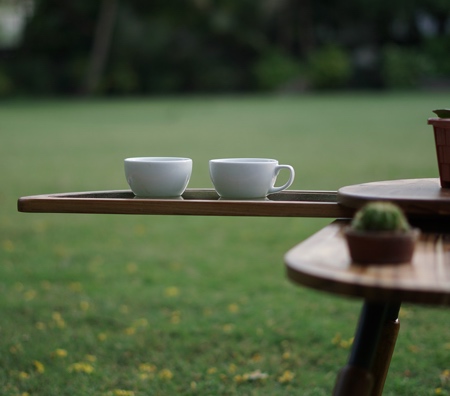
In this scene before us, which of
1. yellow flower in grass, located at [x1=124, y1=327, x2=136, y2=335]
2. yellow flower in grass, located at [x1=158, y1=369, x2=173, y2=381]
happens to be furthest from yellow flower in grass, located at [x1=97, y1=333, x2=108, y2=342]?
yellow flower in grass, located at [x1=158, y1=369, x2=173, y2=381]

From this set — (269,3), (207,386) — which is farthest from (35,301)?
(269,3)

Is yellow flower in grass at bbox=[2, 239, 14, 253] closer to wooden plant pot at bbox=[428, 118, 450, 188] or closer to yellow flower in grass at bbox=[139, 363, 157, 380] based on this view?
yellow flower in grass at bbox=[139, 363, 157, 380]

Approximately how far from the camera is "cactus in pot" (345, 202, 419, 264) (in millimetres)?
1337

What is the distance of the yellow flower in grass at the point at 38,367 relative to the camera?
3432 millimetres

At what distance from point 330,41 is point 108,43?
9650 millimetres

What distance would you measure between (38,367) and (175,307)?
1223 mm

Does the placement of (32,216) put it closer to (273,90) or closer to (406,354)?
(406,354)

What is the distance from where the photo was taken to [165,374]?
3400 millimetres

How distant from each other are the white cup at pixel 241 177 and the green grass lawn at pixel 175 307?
1.36 meters

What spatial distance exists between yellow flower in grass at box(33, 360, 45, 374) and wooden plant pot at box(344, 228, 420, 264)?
2364 mm

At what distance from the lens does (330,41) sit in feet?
116

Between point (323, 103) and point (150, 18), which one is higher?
point (150, 18)

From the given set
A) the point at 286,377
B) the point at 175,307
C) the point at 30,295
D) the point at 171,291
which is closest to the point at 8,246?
the point at 30,295

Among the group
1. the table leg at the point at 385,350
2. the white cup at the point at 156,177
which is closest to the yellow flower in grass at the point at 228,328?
the table leg at the point at 385,350
